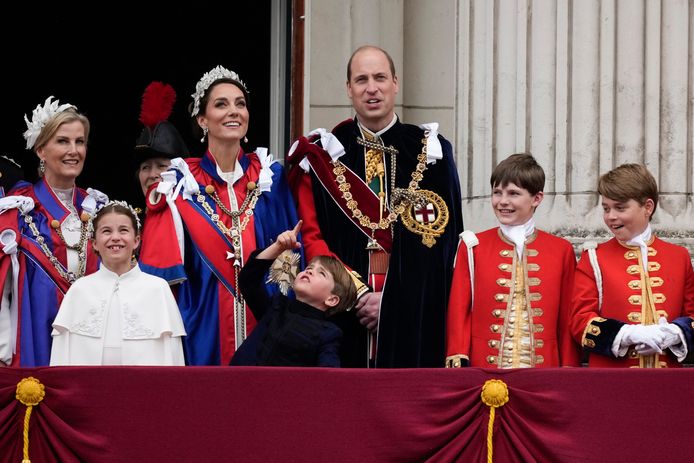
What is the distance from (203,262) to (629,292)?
164 centimetres

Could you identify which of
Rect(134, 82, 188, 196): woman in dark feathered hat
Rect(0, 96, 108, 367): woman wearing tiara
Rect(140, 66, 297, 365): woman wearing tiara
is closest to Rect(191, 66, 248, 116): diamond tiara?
Rect(140, 66, 297, 365): woman wearing tiara

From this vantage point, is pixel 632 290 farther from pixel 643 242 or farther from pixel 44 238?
pixel 44 238

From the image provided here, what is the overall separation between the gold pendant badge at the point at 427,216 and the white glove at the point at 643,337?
0.93 meters

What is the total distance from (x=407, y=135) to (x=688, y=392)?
1.78 meters

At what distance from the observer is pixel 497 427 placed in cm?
467

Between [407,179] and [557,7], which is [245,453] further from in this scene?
[557,7]

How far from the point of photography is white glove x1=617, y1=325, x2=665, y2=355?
5.09m

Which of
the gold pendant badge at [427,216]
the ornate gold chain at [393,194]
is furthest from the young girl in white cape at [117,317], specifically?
the gold pendant badge at [427,216]

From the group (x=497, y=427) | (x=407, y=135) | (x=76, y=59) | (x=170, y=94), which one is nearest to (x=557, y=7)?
(x=407, y=135)

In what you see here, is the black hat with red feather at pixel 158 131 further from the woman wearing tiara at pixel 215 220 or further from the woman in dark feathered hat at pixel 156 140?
the woman wearing tiara at pixel 215 220

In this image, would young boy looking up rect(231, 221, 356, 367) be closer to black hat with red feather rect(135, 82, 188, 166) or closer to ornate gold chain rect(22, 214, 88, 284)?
ornate gold chain rect(22, 214, 88, 284)

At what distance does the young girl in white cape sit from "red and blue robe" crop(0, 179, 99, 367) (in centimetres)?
19

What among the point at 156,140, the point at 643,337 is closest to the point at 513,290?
the point at 643,337

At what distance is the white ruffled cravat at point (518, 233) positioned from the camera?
215 inches
